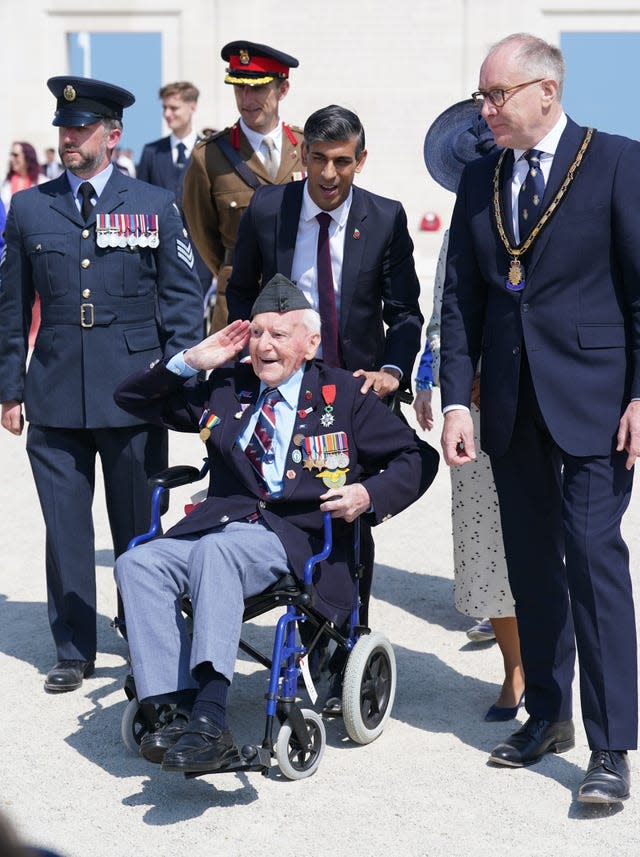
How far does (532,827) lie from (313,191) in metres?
2.01

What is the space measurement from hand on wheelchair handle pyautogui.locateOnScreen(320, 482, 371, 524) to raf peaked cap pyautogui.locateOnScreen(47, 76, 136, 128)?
1.57 m

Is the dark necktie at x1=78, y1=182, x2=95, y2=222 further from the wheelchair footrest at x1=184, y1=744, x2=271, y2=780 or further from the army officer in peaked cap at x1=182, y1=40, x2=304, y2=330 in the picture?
the wheelchair footrest at x1=184, y1=744, x2=271, y2=780

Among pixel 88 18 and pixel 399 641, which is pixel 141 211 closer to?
pixel 399 641

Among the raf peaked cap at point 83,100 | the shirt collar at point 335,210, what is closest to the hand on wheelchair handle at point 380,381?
the shirt collar at point 335,210

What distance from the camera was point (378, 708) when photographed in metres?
4.53

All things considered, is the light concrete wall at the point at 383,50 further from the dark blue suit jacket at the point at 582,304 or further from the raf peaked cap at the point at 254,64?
the dark blue suit jacket at the point at 582,304

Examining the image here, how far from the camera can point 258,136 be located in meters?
5.73

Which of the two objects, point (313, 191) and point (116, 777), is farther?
point (313, 191)

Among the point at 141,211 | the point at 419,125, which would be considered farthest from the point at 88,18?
the point at 141,211

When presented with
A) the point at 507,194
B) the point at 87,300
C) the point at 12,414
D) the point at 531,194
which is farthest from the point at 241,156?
the point at 531,194

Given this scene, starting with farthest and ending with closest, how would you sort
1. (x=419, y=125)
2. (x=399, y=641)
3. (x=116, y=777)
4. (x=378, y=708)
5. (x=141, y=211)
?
(x=419, y=125)
(x=399, y=641)
(x=141, y=211)
(x=378, y=708)
(x=116, y=777)

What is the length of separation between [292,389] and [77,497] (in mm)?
1098

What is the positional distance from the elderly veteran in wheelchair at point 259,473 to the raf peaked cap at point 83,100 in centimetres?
97

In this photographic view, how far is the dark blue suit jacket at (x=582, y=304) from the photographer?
3930 millimetres
